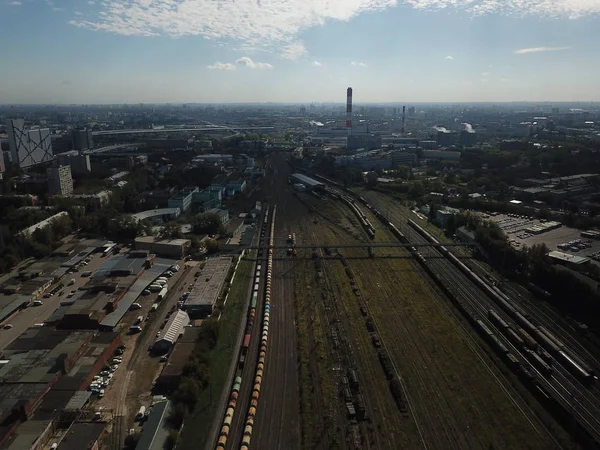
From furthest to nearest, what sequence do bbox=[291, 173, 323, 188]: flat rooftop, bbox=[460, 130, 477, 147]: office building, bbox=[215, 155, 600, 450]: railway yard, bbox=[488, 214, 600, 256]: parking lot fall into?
1. bbox=[460, 130, 477, 147]: office building
2. bbox=[291, 173, 323, 188]: flat rooftop
3. bbox=[488, 214, 600, 256]: parking lot
4. bbox=[215, 155, 600, 450]: railway yard

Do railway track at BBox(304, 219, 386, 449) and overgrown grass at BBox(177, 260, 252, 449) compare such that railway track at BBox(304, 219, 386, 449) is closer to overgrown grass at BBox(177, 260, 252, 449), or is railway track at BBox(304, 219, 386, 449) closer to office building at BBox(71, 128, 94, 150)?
overgrown grass at BBox(177, 260, 252, 449)

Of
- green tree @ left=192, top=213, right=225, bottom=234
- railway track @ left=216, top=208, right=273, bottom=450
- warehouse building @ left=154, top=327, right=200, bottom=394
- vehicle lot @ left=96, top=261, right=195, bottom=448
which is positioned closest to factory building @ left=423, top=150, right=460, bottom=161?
green tree @ left=192, top=213, right=225, bottom=234

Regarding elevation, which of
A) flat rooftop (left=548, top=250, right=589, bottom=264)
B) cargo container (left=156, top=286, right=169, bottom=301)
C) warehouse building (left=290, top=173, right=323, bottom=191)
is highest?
warehouse building (left=290, top=173, right=323, bottom=191)

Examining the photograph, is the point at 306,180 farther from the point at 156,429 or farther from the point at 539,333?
the point at 156,429

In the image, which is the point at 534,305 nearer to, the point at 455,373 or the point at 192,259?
the point at 455,373

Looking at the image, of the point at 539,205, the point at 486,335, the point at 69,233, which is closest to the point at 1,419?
the point at 486,335

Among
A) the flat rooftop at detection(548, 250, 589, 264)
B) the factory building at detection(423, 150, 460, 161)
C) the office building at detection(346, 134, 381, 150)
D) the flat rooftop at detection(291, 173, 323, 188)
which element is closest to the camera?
the flat rooftop at detection(548, 250, 589, 264)
